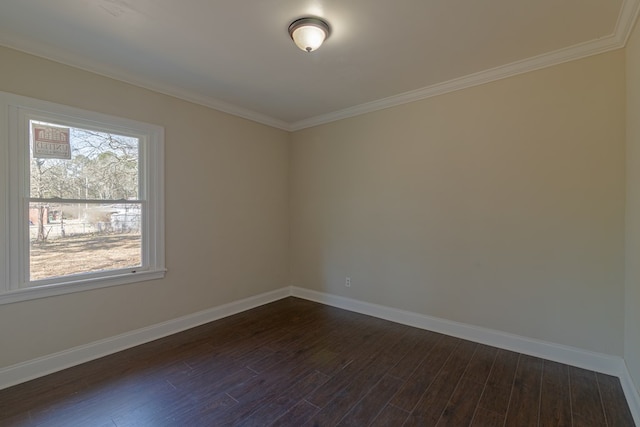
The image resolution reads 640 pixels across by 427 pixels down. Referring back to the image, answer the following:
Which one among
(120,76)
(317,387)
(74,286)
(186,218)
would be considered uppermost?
(120,76)

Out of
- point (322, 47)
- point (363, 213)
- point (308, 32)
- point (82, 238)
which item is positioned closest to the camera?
point (308, 32)

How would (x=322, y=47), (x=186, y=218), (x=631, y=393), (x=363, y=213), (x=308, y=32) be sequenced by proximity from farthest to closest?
(x=363, y=213)
(x=186, y=218)
(x=322, y=47)
(x=308, y=32)
(x=631, y=393)

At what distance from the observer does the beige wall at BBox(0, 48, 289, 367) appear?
2.43 meters

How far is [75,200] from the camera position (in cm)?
265

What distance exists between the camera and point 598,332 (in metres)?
2.44

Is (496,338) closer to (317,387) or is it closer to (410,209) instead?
(410,209)

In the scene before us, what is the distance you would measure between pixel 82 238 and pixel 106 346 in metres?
1.06

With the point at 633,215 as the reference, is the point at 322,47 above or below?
above

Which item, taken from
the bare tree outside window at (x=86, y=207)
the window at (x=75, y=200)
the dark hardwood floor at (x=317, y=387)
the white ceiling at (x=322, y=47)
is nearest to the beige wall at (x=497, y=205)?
the white ceiling at (x=322, y=47)

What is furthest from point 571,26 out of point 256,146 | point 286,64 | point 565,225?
point 256,146

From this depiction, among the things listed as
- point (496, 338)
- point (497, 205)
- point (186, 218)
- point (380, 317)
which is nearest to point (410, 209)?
point (497, 205)

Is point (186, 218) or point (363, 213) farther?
point (363, 213)

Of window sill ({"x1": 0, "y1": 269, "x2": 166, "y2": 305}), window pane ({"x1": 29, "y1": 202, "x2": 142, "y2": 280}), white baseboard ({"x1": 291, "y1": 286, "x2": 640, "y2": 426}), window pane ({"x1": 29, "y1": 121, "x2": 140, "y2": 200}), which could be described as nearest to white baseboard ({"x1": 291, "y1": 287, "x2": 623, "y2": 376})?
white baseboard ({"x1": 291, "y1": 286, "x2": 640, "y2": 426})

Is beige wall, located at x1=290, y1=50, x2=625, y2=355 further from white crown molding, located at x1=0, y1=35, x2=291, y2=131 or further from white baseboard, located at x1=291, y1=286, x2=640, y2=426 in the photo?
white crown molding, located at x1=0, y1=35, x2=291, y2=131
